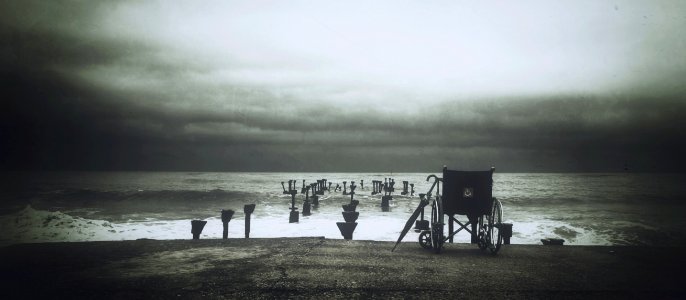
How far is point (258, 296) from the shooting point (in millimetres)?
4422

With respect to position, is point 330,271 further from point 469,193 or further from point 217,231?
point 217,231

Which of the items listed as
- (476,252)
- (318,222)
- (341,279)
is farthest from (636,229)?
(341,279)

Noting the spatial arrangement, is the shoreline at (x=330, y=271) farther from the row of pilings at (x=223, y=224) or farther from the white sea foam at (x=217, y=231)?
the white sea foam at (x=217, y=231)

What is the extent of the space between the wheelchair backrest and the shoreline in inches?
33.7

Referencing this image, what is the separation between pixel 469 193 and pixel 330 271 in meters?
3.30

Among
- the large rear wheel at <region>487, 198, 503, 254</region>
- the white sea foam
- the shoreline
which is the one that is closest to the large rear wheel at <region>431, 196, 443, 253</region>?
the shoreline

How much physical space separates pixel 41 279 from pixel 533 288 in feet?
22.1

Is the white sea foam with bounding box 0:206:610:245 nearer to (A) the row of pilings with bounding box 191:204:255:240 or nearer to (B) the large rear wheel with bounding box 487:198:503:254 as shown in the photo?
(A) the row of pilings with bounding box 191:204:255:240

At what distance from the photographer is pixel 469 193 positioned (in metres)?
7.21

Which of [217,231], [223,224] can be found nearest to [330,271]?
[223,224]

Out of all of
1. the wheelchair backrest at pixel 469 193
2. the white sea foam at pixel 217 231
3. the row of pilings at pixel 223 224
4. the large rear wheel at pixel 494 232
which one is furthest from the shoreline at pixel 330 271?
the white sea foam at pixel 217 231

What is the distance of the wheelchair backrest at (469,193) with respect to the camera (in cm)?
715

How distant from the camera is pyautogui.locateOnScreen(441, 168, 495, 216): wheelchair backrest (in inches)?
282

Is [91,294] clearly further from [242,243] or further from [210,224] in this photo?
[210,224]
